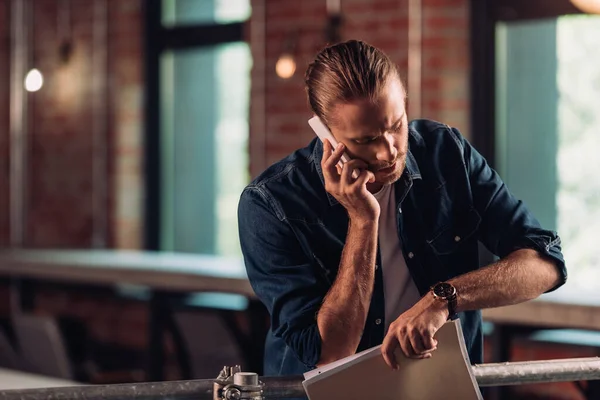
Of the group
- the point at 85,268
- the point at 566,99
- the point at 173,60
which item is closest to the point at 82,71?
the point at 173,60

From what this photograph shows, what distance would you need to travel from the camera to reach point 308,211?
186 cm

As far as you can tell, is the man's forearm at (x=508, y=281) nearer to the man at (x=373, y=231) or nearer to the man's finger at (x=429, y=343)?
the man at (x=373, y=231)

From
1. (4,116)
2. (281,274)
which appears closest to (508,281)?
(281,274)

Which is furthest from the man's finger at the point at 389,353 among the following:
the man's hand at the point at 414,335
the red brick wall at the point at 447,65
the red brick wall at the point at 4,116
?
the red brick wall at the point at 4,116

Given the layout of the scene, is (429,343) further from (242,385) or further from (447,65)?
(447,65)

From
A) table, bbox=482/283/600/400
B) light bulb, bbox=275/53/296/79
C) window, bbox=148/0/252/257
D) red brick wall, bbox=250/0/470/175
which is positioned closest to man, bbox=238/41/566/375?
table, bbox=482/283/600/400

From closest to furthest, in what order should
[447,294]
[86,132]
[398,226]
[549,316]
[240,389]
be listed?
[240,389] → [447,294] → [398,226] → [549,316] → [86,132]

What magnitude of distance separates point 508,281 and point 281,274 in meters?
0.40

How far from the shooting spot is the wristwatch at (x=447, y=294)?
162cm

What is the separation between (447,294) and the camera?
5.36 feet

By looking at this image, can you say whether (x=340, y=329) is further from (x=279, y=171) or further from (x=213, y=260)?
(x=213, y=260)

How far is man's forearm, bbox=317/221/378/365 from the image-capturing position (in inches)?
67.0

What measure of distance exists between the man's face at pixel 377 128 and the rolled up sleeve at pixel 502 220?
0.25m

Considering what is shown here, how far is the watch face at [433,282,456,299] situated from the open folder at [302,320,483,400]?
0.18m
